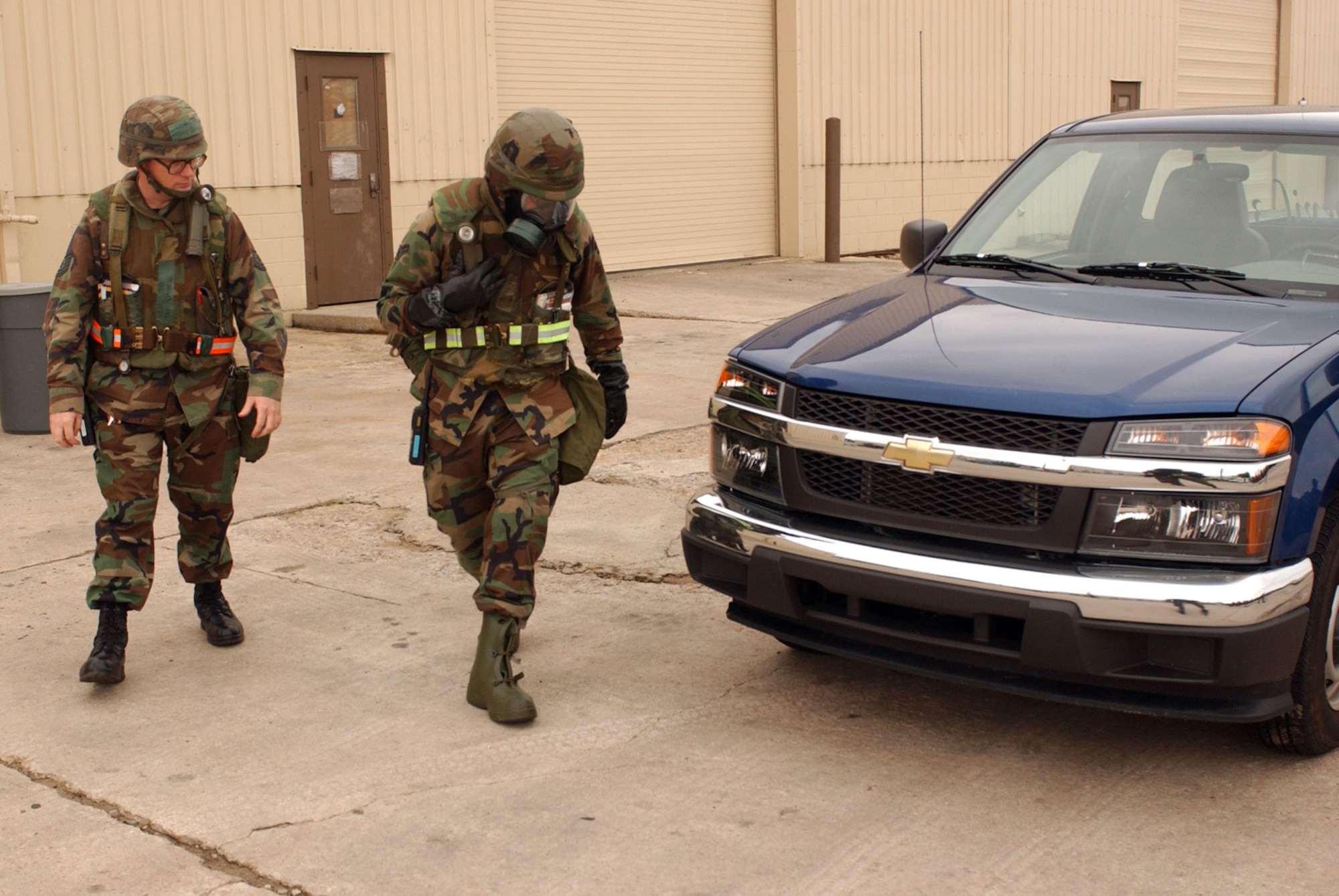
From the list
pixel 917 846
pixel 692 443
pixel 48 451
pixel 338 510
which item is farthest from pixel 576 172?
pixel 48 451

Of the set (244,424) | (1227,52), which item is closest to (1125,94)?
(1227,52)

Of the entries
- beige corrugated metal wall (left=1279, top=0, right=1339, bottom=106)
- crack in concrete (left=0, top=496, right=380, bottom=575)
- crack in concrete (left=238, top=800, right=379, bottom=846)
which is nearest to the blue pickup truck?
crack in concrete (left=238, top=800, right=379, bottom=846)

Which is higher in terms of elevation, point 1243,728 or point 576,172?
point 576,172

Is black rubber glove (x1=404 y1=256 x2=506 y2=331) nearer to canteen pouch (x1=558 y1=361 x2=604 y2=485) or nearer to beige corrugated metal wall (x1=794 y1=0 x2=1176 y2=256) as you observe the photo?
canteen pouch (x1=558 y1=361 x2=604 y2=485)

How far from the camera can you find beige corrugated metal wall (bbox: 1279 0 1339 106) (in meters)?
28.4

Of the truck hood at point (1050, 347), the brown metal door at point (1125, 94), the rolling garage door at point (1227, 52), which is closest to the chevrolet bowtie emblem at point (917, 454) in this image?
the truck hood at point (1050, 347)

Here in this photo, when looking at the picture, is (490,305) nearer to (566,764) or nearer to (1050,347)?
(566,764)

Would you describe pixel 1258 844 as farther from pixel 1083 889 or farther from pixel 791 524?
pixel 791 524

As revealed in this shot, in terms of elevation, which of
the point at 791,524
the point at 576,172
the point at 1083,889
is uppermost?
the point at 576,172

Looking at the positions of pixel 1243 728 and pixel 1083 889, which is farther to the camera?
pixel 1243 728

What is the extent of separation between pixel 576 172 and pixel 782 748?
1.72m

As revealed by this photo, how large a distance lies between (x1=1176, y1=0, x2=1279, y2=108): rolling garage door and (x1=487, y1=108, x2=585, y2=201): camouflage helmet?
23.3 metres

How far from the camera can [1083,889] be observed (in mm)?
3271

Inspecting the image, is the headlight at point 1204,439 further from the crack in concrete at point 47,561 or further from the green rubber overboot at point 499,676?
the crack in concrete at point 47,561
